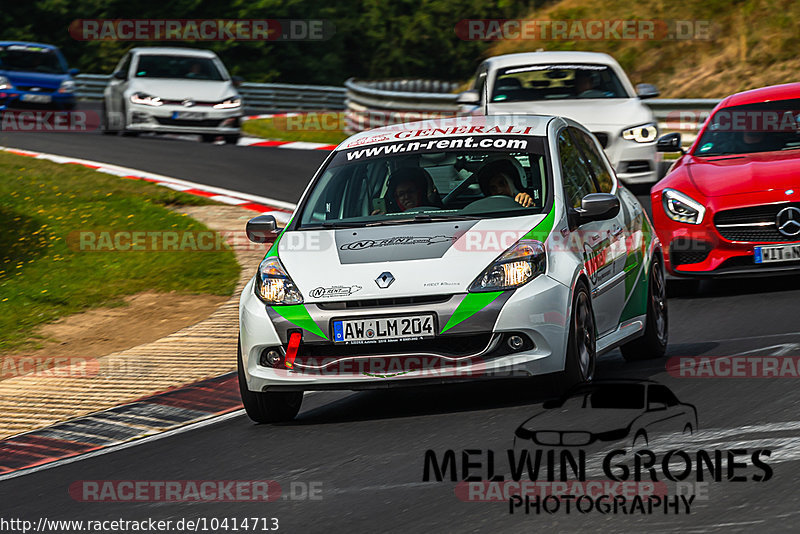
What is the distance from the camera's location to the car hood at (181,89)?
24312mm

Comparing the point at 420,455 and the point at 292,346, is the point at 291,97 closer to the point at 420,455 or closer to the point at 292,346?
the point at 292,346

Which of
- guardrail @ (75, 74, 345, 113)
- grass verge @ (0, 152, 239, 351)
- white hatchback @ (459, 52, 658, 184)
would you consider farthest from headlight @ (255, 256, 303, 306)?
guardrail @ (75, 74, 345, 113)

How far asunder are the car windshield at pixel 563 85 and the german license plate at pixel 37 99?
540 inches

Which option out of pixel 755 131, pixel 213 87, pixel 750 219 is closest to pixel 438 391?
pixel 750 219

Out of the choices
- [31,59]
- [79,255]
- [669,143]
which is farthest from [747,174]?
[31,59]

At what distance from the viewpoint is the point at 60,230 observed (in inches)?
641

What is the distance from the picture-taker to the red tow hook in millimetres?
7398

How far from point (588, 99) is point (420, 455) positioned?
10866 millimetres

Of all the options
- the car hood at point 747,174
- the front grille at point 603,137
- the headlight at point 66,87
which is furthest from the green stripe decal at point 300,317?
the headlight at point 66,87

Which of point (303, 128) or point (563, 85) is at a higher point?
point (563, 85)

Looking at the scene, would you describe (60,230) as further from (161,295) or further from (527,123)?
(527,123)

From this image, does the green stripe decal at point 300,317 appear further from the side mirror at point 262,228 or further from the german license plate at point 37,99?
the german license plate at point 37,99

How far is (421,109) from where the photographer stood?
24.6 m

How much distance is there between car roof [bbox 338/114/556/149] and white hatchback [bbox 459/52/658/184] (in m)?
7.04
